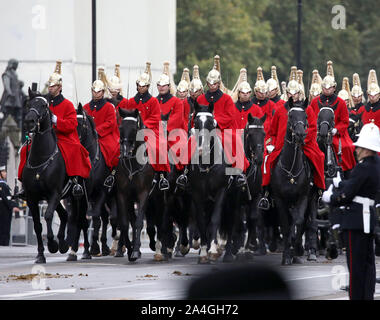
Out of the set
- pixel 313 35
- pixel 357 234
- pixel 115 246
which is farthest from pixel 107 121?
pixel 313 35

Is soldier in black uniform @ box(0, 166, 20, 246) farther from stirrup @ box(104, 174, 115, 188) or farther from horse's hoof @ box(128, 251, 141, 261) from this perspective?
horse's hoof @ box(128, 251, 141, 261)

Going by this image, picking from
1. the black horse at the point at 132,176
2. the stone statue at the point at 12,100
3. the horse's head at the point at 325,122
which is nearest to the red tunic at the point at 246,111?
the horse's head at the point at 325,122

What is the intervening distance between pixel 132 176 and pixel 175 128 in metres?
1.38

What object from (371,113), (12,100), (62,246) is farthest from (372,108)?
(12,100)

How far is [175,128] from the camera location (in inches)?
752

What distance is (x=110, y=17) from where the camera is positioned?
55.5 metres

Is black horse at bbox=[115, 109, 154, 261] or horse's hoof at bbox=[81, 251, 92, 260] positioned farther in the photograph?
horse's hoof at bbox=[81, 251, 92, 260]

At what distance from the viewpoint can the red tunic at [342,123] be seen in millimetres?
20469

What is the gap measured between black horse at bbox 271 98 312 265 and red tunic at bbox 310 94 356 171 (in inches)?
94.9

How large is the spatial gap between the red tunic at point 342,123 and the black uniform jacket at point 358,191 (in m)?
10.0

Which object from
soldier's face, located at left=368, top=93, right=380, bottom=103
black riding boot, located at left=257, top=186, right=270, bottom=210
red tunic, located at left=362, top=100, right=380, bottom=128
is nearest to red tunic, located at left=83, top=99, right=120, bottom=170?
black riding boot, located at left=257, top=186, right=270, bottom=210

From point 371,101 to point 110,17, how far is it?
33989 millimetres

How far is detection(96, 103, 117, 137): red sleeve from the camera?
19.9m
